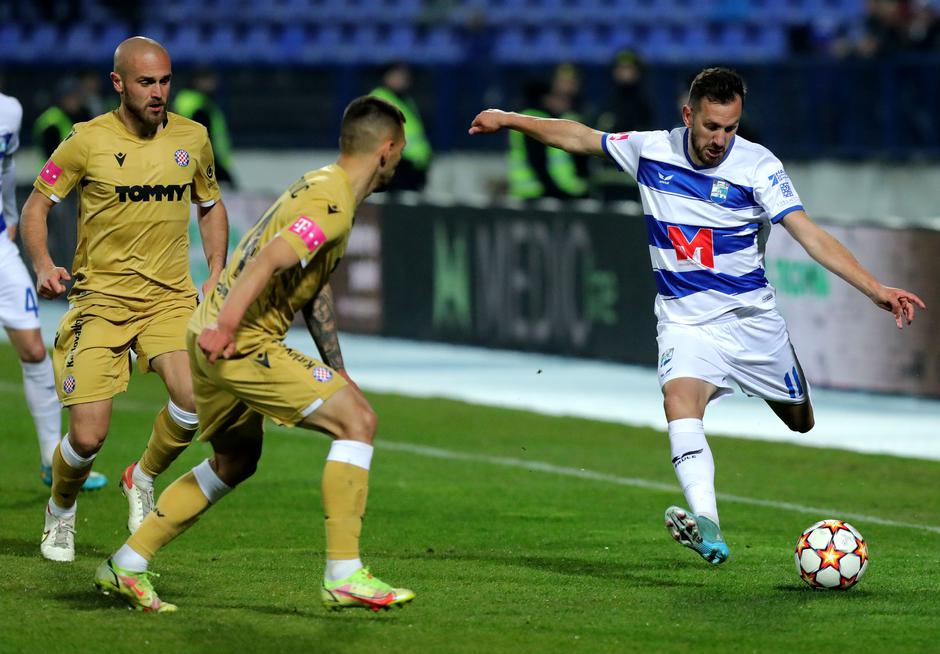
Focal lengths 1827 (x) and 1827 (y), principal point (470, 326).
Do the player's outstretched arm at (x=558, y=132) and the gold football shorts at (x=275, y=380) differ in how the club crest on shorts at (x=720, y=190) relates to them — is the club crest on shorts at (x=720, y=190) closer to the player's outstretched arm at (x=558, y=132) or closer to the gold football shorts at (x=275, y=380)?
the player's outstretched arm at (x=558, y=132)

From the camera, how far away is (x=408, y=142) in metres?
18.2

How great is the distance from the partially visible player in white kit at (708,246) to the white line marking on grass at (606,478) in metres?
1.57

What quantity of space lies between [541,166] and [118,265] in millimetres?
10226

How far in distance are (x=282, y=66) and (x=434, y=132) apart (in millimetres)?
2295

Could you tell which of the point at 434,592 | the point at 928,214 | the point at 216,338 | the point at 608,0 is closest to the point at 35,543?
the point at 434,592

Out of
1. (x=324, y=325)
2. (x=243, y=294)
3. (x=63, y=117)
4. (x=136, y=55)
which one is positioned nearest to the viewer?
(x=243, y=294)

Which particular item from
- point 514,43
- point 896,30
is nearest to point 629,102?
point 896,30

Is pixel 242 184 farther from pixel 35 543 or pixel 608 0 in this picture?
pixel 35 543

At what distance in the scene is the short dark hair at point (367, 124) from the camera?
6.15 metres

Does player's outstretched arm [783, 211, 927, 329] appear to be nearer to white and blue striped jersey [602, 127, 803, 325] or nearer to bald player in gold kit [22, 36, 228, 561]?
white and blue striped jersey [602, 127, 803, 325]

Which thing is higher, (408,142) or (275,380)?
(275,380)

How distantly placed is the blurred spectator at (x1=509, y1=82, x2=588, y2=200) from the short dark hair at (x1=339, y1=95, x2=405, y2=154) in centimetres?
1139

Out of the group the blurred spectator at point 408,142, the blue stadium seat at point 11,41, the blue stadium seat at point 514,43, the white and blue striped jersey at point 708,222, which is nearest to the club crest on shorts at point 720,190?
the white and blue striped jersey at point 708,222

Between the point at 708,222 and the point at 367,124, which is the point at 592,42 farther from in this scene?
the point at 367,124
